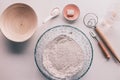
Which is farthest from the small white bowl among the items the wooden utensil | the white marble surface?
the wooden utensil

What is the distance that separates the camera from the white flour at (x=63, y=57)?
2.91 ft

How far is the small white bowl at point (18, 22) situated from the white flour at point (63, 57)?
9 centimetres

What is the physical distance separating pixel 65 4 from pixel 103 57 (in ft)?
0.76

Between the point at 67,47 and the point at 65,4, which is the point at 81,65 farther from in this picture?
the point at 65,4

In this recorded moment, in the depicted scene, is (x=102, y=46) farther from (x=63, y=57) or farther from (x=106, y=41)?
(x=63, y=57)

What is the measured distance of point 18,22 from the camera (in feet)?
3.09

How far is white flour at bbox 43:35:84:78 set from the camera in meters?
0.89

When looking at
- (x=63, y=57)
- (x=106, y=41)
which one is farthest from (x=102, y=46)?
(x=63, y=57)

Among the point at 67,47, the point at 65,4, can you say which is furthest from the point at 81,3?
the point at 67,47

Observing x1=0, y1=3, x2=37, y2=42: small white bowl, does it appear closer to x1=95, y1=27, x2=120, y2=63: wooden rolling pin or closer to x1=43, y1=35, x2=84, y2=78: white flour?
x1=43, y1=35, x2=84, y2=78: white flour

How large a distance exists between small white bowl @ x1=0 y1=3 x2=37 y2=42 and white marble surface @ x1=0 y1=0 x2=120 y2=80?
0.11 feet

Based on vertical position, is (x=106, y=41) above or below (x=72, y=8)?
below

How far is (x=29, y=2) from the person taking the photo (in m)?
0.97

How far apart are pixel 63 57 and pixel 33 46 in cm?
12
